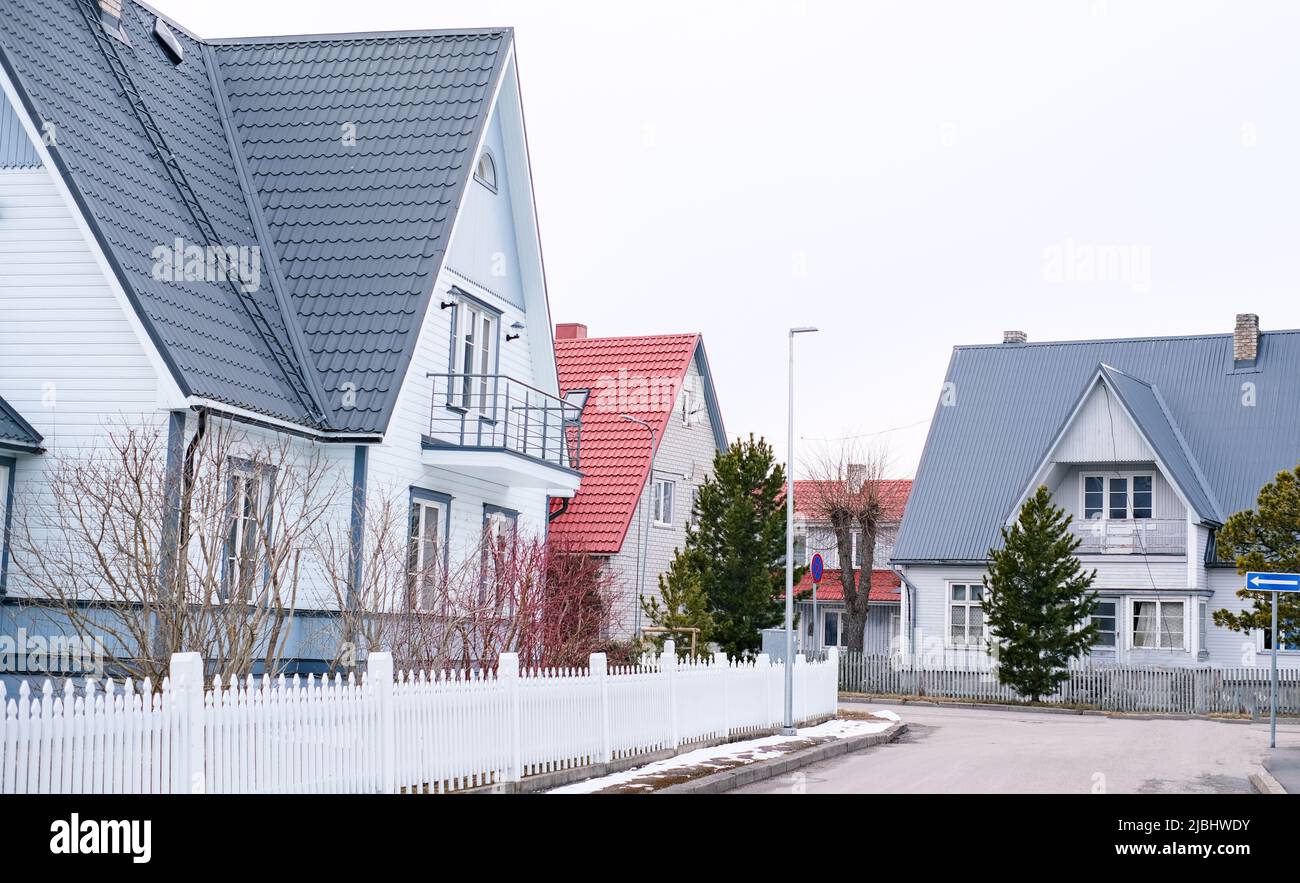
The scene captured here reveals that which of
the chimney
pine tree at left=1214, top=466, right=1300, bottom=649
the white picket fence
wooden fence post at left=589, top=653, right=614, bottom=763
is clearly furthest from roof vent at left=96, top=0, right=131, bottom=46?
the chimney

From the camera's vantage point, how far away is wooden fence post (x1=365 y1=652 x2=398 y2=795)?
1246cm

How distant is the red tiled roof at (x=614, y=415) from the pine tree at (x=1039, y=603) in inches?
358

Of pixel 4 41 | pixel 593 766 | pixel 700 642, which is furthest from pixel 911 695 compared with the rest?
pixel 4 41

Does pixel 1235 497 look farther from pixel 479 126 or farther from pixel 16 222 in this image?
pixel 16 222

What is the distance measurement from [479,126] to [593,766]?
34.4 ft

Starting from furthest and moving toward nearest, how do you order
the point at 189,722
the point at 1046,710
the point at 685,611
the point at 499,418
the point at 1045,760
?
the point at 1046,710 → the point at 685,611 → the point at 499,418 → the point at 1045,760 → the point at 189,722

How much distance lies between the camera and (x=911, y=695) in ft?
133

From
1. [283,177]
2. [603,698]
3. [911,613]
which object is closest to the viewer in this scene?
[603,698]

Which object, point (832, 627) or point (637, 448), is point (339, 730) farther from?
point (832, 627)

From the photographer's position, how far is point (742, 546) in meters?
34.0

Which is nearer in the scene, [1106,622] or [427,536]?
[427,536]

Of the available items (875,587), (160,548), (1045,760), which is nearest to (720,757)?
(1045,760)

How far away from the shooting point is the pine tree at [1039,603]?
36.4 m

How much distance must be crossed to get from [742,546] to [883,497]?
22.5 metres
